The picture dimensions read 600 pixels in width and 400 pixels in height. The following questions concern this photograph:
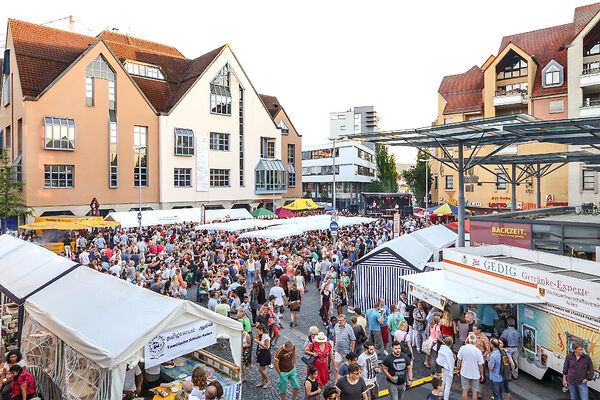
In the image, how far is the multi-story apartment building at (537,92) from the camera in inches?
1378

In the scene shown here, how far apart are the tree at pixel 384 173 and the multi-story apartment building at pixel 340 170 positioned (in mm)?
2942

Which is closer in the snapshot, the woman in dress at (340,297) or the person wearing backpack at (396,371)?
the person wearing backpack at (396,371)

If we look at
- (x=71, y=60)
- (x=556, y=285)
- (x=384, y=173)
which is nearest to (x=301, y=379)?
(x=556, y=285)

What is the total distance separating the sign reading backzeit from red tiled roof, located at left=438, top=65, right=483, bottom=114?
120ft

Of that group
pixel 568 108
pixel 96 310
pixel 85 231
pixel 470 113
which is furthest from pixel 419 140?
pixel 470 113

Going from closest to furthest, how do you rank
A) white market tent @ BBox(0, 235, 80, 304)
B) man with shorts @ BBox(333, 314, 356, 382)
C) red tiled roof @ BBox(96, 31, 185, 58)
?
man with shorts @ BBox(333, 314, 356, 382) → white market tent @ BBox(0, 235, 80, 304) → red tiled roof @ BBox(96, 31, 185, 58)

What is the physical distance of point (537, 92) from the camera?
128 ft

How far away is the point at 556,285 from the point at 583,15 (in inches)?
1560

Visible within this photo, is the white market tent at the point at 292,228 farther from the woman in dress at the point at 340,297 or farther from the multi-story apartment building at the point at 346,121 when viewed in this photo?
the multi-story apartment building at the point at 346,121

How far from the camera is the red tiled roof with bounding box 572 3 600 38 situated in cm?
3669

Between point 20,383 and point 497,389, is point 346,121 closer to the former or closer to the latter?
point 497,389

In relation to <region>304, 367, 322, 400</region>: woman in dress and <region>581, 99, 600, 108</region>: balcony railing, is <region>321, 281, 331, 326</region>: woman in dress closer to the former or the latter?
<region>304, 367, 322, 400</region>: woman in dress

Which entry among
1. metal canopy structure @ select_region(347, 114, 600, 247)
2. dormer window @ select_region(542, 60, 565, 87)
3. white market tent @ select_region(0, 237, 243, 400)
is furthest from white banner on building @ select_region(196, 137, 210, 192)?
white market tent @ select_region(0, 237, 243, 400)

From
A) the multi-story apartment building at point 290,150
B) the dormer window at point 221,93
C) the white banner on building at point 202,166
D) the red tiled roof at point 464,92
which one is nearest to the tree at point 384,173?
the multi-story apartment building at point 290,150
